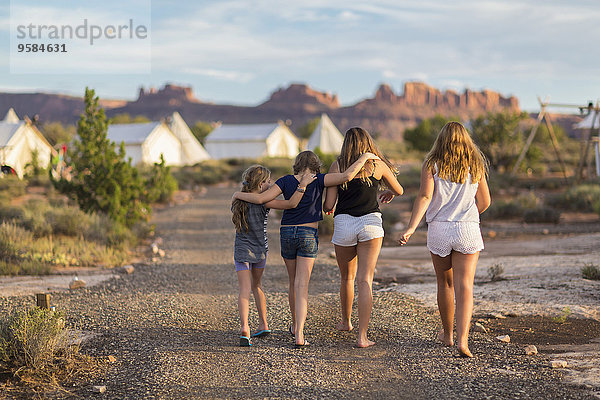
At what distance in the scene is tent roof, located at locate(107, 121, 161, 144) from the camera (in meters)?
34.0

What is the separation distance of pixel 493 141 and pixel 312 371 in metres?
24.0

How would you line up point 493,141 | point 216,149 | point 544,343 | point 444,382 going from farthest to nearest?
point 216,149
point 493,141
point 544,343
point 444,382

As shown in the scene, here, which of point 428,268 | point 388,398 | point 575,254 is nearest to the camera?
point 388,398

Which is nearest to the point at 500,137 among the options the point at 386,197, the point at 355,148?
the point at 386,197

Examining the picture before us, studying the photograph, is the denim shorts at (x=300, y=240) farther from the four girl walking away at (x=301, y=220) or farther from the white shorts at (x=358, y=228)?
the white shorts at (x=358, y=228)

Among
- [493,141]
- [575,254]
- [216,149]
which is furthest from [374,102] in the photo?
[575,254]

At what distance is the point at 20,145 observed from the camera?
2634 cm

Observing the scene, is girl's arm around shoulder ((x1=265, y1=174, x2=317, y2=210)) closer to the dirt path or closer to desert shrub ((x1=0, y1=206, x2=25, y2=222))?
the dirt path

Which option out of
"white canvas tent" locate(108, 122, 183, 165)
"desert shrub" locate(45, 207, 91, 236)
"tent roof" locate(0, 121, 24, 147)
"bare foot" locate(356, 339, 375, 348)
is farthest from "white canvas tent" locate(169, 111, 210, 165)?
"bare foot" locate(356, 339, 375, 348)

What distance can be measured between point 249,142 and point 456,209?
38.7m

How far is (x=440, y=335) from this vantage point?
479 cm

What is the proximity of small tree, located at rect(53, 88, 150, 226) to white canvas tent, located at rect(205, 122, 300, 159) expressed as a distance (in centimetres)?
2976

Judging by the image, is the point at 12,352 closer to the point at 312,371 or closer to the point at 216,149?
the point at 312,371

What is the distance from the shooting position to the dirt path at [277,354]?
3740 mm
